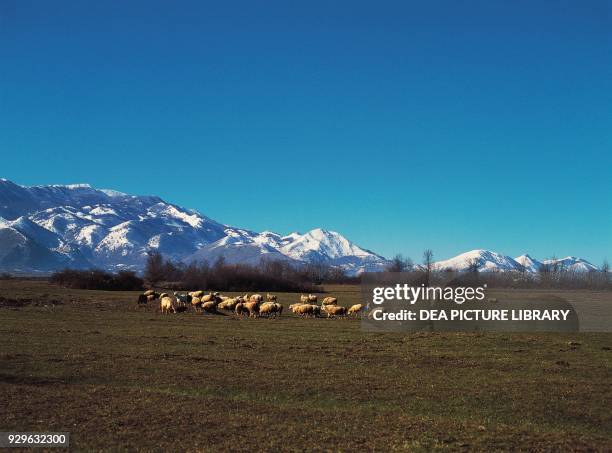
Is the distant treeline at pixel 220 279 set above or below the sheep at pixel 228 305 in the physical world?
above

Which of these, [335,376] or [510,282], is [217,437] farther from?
[510,282]

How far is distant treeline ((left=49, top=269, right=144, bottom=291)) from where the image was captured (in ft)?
322

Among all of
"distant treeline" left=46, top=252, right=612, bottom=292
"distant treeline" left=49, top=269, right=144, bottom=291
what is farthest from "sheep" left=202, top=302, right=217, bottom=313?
"distant treeline" left=49, top=269, right=144, bottom=291

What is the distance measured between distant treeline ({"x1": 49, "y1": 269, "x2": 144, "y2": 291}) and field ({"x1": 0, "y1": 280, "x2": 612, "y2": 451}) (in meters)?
69.5

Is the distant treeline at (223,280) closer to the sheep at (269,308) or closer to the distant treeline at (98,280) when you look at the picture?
the distant treeline at (98,280)

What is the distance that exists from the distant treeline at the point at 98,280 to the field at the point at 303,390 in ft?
228

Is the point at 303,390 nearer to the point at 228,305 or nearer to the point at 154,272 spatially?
the point at 228,305

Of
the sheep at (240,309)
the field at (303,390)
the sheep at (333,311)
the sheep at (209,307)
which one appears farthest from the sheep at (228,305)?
the field at (303,390)

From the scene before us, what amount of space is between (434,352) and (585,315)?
95.7 feet

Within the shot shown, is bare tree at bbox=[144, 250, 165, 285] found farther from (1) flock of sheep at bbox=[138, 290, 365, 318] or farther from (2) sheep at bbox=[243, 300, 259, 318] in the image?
(2) sheep at bbox=[243, 300, 259, 318]

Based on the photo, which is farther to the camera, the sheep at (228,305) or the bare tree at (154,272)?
the bare tree at (154,272)

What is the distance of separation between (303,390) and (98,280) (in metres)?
89.6

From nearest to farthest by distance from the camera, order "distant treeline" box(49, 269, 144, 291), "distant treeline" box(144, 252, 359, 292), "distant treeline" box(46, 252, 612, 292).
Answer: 1. "distant treeline" box(49, 269, 144, 291)
2. "distant treeline" box(46, 252, 612, 292)
3. "distant treeline" box(144, 252, 359, 292)

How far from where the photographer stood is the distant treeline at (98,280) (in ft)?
322
